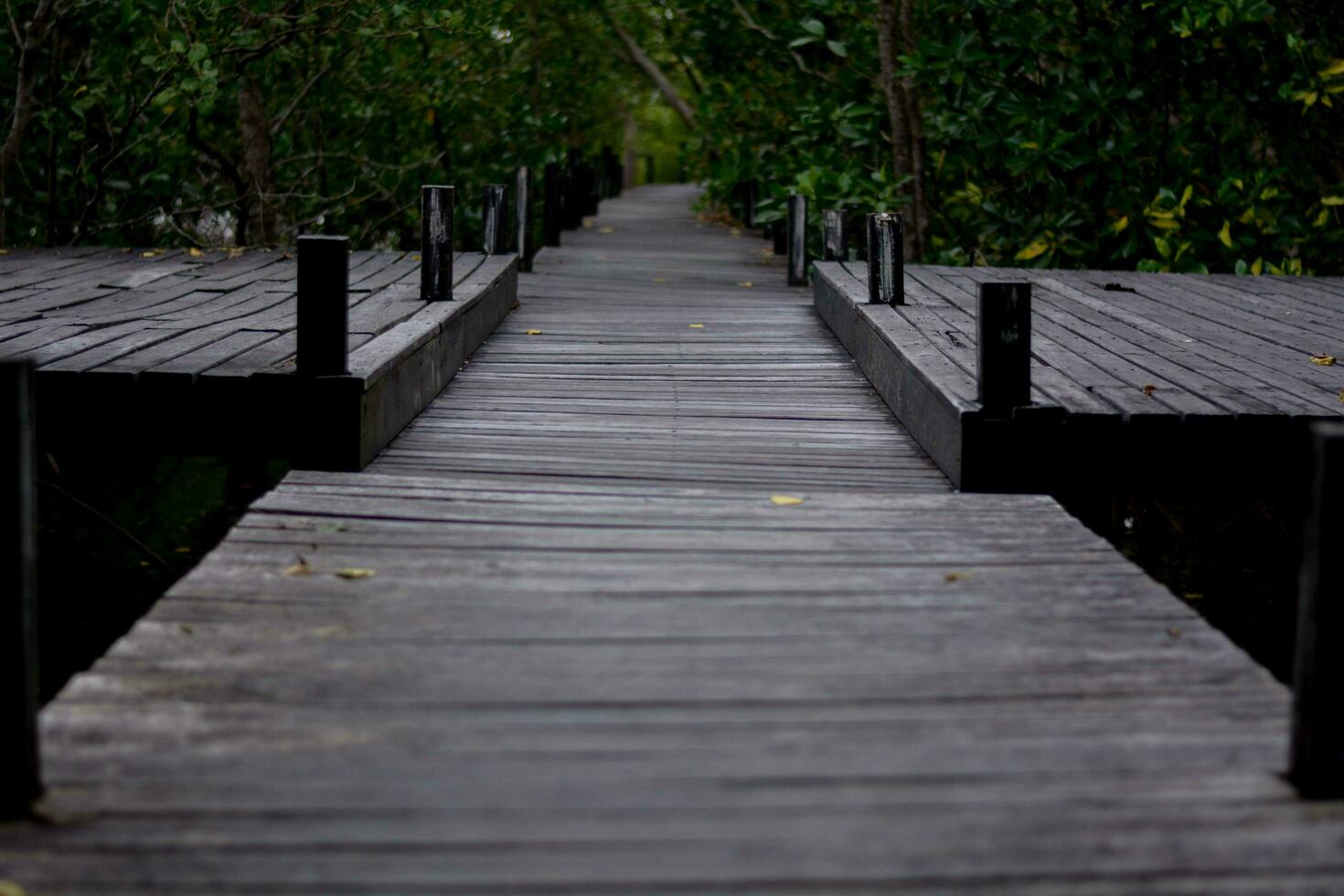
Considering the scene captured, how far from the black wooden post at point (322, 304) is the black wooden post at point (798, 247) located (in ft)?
23.3

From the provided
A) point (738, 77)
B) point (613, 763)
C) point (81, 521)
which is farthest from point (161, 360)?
point (738, 77)

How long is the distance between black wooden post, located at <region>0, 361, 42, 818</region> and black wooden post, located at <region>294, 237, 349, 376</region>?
258 centimetres

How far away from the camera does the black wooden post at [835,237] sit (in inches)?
403

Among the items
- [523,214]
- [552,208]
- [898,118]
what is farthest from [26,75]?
[552,208]

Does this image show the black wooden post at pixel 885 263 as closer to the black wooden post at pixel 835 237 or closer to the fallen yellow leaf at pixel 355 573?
the black wooden post at pixel 835 237

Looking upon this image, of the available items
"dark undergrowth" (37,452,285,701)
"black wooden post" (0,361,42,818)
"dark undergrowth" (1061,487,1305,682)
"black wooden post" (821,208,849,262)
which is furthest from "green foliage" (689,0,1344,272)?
"black wooden post" (0,361,42,818)

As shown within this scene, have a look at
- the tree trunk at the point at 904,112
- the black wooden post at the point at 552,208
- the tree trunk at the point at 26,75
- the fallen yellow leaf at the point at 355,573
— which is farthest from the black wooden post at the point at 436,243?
the black wooden post at the point at 552,208

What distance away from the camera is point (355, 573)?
367 cm

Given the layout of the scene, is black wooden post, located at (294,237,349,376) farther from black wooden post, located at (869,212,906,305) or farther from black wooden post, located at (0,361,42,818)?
black wooden post, located at (869,212,906,305)

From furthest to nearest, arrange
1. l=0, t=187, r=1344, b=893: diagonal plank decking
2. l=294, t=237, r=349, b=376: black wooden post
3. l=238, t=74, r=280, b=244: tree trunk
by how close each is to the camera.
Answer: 1. l=238, t=74, r=280, b=244: tree trunk
2. l=294, t=237, r=349, b=376: black wooden post
3. l=0, t=187, r=1344, b=893: diagonal plank decking

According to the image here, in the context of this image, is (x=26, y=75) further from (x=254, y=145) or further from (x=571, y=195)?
(x=571, y=195)

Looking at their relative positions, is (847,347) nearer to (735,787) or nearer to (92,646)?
(92,646)

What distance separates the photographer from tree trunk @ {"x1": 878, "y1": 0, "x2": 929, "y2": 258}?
11.4 meters

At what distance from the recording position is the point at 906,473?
5.22 m
